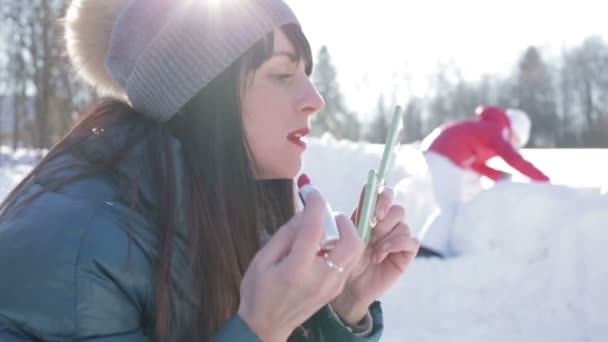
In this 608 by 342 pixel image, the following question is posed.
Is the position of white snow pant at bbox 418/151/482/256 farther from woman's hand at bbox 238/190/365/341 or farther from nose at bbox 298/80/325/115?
woman's hand at bbox 238/190/365/341

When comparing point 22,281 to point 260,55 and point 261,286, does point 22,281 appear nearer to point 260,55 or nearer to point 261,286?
point 261,286

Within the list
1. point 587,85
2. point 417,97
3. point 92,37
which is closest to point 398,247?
point 92,37

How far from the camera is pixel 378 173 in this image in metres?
1.41

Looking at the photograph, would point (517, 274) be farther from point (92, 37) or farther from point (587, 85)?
point (587, 85)


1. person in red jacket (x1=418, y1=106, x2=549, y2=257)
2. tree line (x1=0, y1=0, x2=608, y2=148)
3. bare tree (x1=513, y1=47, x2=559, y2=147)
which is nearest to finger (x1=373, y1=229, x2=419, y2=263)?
person in red jacket (x1=418, y1=106, x2=549, y2=257)

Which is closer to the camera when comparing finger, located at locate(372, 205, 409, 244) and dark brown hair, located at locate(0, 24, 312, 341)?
dark brown hair, located at locate(0, 24, 312, 341)

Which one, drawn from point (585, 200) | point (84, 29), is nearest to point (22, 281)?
point (84, 29)

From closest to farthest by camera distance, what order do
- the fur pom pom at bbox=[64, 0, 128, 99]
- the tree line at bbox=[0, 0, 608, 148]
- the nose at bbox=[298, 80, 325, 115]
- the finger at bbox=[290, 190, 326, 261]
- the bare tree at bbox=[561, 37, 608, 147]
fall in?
the finger at bbox=[290, 190, 326, 261] → the nose at bbox=[298, 80, 325, 115] → the fur pom pom at bbox=[64, 0, 128, 99] → the tree line at bbox=[0, 0, 608, 148] → the bare tree at bbox=[561, 37, 608, 147]

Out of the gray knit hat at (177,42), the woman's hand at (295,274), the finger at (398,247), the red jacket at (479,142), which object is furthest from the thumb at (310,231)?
the red jacket at (479,142)

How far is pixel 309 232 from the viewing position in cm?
109

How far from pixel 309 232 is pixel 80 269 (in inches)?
17.2

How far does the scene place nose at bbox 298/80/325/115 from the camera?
5.25ft

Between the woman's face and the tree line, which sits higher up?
the woman's face

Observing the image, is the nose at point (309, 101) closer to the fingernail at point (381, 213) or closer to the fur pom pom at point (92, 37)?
the fingernail at point (381, 213)
